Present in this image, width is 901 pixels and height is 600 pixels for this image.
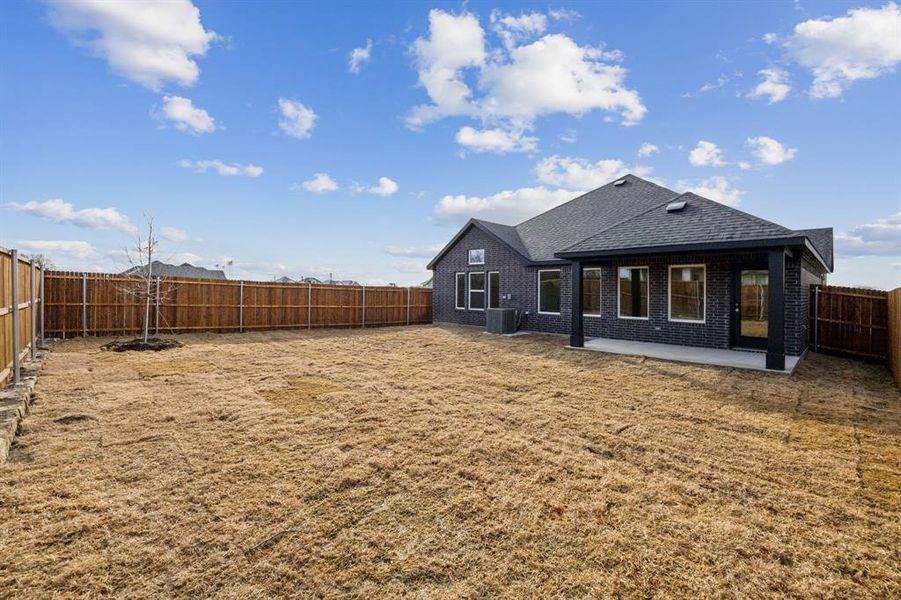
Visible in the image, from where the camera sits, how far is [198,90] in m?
11.1

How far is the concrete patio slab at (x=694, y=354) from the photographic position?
8555 millimetres

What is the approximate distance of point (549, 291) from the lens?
49.0 feet

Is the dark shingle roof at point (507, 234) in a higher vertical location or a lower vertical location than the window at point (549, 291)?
higher

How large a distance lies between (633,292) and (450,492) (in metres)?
10.4

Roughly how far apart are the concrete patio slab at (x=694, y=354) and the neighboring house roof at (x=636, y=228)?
2.50 metres

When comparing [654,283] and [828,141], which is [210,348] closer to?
[654,283]

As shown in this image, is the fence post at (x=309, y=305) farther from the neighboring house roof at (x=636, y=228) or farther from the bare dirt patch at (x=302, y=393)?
the bare dirt patch at (x=302, y=393)

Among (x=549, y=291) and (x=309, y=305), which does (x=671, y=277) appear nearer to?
(x=549, y=291)

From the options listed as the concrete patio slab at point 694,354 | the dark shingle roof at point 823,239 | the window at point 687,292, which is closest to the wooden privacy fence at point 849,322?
the concrete patio slab at point 694,354

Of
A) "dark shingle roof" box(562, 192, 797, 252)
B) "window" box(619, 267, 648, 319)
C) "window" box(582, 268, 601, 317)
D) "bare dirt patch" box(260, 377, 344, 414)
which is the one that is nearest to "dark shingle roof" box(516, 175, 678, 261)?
"window" box(582, 268, 601, 317)

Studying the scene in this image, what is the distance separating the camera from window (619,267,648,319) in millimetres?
11672

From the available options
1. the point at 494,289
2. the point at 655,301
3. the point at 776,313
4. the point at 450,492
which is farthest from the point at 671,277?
the point at 450,492

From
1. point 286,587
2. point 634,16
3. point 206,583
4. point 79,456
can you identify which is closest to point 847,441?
point 286,587

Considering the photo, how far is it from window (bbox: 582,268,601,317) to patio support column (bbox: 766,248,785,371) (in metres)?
4.92
